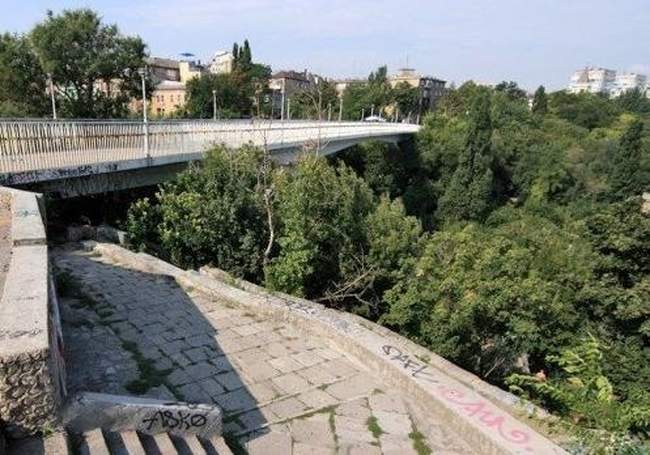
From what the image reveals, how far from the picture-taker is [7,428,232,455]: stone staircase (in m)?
3.01

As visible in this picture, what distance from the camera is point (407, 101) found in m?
84.9

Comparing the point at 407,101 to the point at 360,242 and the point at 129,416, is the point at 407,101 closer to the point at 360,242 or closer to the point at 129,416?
the point at 360,242

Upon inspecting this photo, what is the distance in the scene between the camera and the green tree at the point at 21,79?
98.6ft

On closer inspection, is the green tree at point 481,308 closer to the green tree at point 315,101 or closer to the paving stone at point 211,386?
the paving stone at point 211,386

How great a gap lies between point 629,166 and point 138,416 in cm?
5029

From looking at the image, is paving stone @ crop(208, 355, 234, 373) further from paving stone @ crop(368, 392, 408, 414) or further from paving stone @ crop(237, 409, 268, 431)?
paving stone @ crop(368, 392, 408, 414)

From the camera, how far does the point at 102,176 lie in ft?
35.0

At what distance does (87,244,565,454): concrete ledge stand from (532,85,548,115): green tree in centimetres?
8210

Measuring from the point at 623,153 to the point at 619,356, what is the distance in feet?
138

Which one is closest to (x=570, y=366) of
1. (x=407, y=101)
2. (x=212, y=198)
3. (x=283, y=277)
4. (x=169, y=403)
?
(x=169, y=403)

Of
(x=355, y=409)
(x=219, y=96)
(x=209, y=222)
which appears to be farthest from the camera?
(x=219, y=96)

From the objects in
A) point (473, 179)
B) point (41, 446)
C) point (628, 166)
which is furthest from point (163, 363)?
point (628, 166)

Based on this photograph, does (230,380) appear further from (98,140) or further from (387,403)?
(98,140)

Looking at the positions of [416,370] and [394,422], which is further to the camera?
[416,370]
